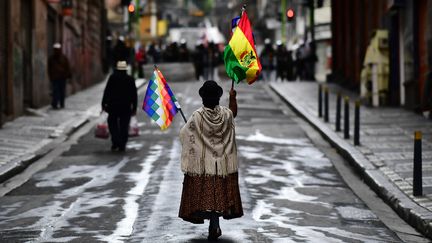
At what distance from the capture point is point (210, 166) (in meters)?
11.4

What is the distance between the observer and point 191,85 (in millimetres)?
42719

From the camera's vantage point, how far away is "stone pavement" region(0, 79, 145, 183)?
758 inches

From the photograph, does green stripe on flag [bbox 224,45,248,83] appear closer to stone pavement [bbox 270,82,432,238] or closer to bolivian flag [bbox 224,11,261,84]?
bolivian flag [bbox 224,11,261,84]

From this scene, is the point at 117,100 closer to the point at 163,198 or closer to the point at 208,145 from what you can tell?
the point at 163,198

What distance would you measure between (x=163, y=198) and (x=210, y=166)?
3246mm

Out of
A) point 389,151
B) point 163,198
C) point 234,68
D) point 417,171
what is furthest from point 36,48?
point 234,68

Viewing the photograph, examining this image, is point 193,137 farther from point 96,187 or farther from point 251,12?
point 251,12

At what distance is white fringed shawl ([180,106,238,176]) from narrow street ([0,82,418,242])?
2.34 feet

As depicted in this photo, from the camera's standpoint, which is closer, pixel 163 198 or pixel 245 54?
pixel 245 54

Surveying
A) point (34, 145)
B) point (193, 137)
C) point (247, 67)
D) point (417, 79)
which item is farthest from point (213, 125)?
point (417, 79)

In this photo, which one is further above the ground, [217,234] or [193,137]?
[193,137]

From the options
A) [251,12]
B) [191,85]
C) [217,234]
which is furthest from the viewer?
[251,12]

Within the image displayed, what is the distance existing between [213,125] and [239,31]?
1.44 metres

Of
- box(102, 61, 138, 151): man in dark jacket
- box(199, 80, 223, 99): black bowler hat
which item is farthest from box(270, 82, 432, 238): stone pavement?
box(102, 61, 138, 151): man in dark jacket
